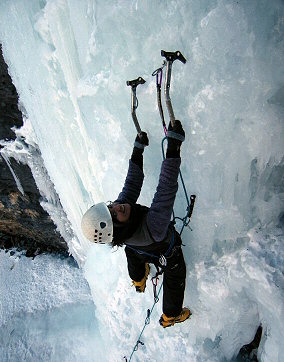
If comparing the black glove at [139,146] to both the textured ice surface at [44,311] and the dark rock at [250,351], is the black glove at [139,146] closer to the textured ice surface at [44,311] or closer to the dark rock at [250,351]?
the dark rock at [250,351]

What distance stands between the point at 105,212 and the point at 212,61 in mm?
1100

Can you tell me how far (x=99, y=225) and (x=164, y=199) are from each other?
41 cm

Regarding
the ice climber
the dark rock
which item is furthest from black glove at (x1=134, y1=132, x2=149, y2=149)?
the dark rock

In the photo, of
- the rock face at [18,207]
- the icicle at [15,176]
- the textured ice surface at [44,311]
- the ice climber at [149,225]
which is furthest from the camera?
the icicle at [15,176]

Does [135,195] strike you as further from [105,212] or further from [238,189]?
[238,189]

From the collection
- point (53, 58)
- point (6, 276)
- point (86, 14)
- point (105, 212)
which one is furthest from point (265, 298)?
point (6, 276)

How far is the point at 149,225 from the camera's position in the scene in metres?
1.68

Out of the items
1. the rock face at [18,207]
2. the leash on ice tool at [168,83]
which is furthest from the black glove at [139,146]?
the rock face at [18,207]

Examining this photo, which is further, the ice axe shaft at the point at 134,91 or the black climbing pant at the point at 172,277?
the black climbing pant at the point at 172,277

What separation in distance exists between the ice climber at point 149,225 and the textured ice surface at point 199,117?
0.85 feet

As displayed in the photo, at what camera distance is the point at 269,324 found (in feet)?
6.73

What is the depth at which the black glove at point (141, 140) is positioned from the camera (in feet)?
6.44

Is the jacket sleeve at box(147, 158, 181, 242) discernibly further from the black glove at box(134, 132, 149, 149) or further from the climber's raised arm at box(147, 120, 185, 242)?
the black glove at box(134, 132, 149, 149)

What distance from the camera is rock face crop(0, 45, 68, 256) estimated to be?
453cm
